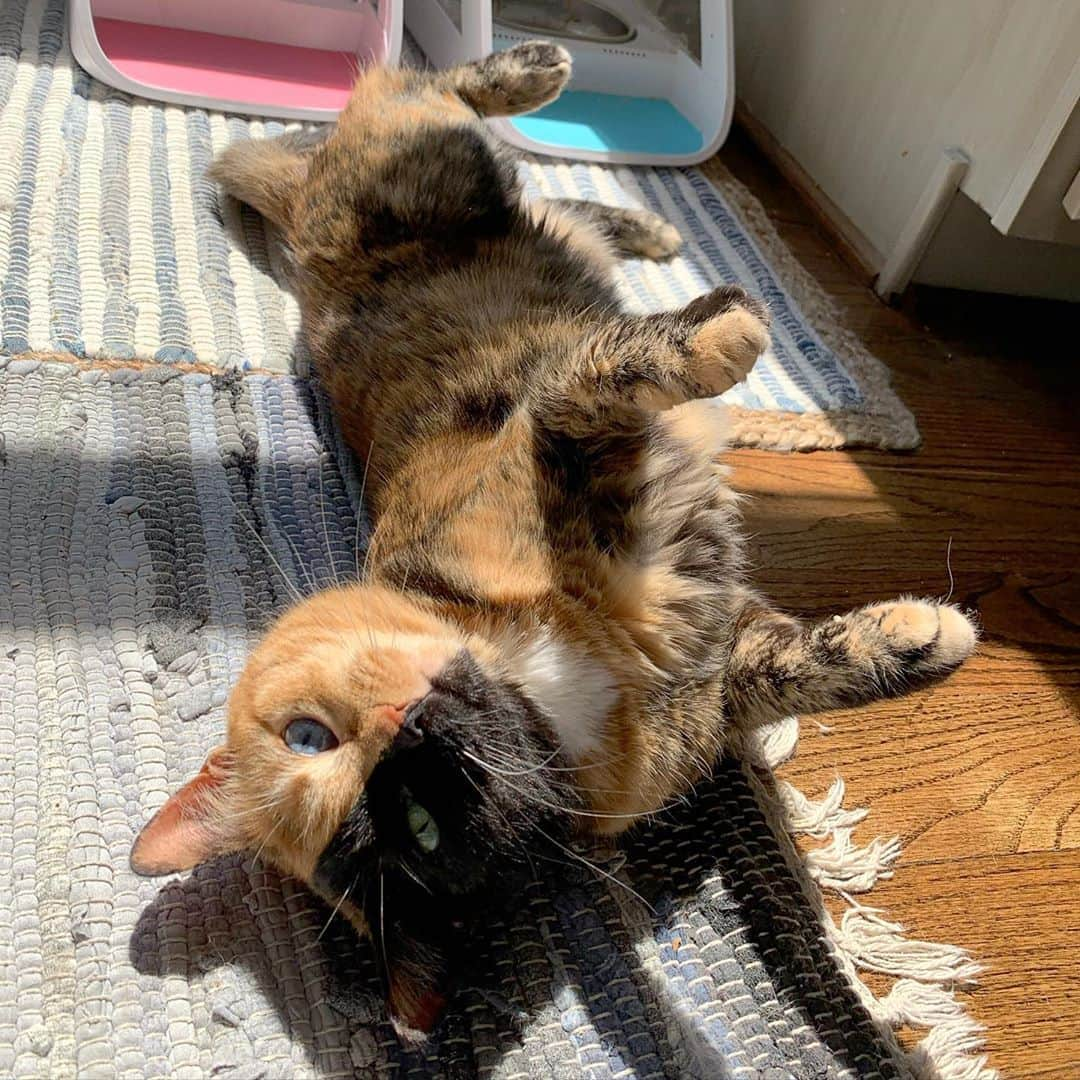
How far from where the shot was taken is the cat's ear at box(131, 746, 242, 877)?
0.87 metres

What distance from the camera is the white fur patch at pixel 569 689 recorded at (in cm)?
95

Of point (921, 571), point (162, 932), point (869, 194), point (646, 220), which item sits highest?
point (869, 194)

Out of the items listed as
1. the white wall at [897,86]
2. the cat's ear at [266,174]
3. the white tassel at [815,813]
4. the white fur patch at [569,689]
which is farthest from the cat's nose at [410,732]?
the white wall at [897,86]

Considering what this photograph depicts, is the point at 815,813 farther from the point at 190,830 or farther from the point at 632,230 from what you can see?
the point at 632,230

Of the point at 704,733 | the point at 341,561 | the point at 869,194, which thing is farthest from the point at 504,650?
the point at 869,194

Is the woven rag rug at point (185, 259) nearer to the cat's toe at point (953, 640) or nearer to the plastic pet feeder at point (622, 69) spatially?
the plastic pet feeder at point (622, 69)

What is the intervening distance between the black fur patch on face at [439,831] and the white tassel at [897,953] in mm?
402

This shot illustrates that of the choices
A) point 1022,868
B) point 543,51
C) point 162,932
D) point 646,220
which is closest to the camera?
point 162,932

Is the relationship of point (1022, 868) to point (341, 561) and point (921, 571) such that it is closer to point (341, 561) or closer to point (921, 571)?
point (921, 571)

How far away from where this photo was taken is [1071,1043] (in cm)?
97

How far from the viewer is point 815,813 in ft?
3.59

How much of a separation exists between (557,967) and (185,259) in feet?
4.46

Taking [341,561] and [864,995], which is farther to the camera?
[341,561]

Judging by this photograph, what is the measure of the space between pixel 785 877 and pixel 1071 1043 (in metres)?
0.35
